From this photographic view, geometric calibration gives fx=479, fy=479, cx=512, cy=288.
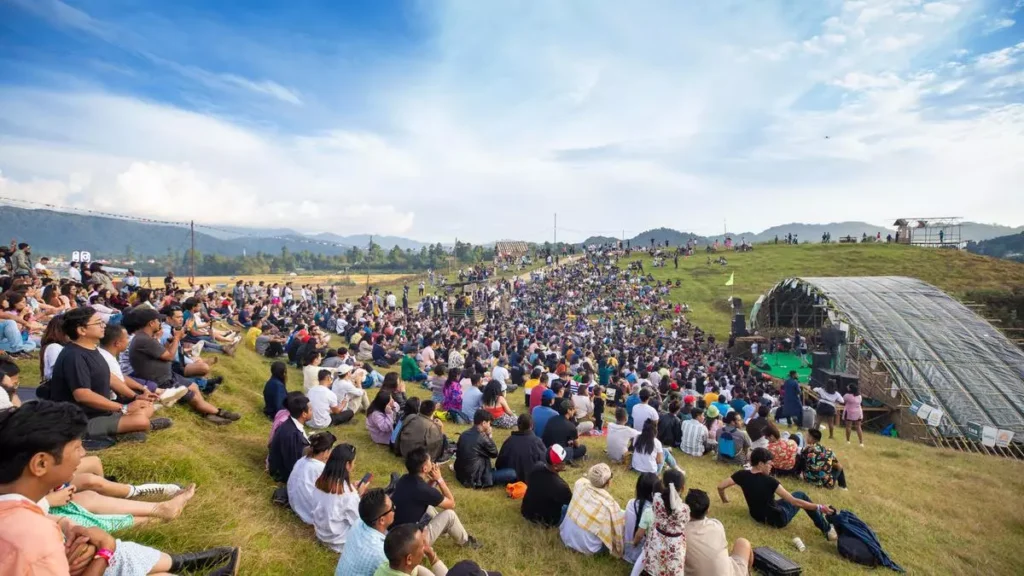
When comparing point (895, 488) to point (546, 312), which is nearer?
point (895, 488)

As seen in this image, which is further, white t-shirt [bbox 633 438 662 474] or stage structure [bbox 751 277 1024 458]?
stage structure [bbox 751 277 1024 458]

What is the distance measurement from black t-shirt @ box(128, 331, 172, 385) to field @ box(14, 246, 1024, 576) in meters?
0.70

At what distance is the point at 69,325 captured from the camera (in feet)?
16.5

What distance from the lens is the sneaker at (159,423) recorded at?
6175 millimetres

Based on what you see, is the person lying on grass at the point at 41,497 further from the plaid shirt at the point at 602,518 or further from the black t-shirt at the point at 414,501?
the plaid shirt at the point at 602,518

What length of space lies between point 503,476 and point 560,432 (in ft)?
4.39

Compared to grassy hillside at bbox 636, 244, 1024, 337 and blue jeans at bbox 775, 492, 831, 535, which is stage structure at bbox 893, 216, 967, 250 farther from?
blue jeans at bbox 775, 492, 831, 535

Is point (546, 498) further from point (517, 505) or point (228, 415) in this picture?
point (228, 415)

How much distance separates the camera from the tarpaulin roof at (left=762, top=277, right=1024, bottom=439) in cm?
1648

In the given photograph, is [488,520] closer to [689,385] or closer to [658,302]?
[689,385]

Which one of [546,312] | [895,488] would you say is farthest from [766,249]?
[895,488]

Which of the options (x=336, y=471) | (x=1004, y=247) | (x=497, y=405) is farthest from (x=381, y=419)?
(x=1004, y=247)

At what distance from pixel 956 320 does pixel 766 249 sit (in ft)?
116

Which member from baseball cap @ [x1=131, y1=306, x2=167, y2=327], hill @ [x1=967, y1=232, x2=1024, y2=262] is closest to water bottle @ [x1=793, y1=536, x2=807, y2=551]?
baseball cap @ [x1=131, y1=306, x2=167, y2=327]
